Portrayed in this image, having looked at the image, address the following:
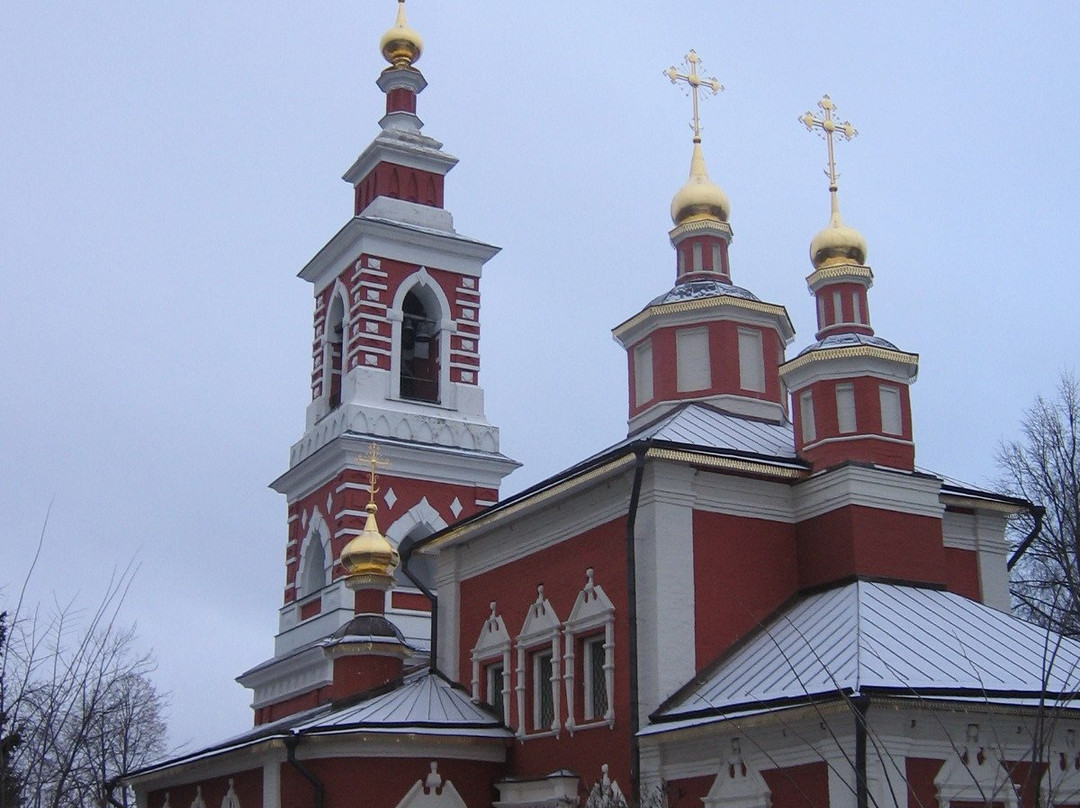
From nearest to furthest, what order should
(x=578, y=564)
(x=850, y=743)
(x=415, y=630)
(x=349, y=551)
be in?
(x=850, y=743), (x=578, y=564), (x=349, y=551), (x=415, y=630)

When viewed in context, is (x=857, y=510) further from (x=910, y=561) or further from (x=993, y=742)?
(x=993, y=742)

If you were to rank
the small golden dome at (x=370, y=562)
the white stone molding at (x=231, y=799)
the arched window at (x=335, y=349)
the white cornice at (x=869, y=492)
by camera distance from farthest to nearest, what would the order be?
the arched window at (x=335, y=349) < the small golden dome at (x=370, y=562) < the white stone molding at (x=231, y=799) < the white cornice at (x=869, y=492)

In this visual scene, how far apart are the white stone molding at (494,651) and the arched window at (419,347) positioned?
10.9 metres

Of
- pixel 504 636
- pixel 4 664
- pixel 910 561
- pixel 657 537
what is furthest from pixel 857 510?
pixel 4 664

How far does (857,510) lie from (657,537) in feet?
7.86

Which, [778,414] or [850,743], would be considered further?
[778,414]

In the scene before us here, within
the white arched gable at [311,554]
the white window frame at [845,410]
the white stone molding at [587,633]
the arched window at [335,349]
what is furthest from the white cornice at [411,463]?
the white window frame at [845,410]

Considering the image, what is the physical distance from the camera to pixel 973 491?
61.6ft

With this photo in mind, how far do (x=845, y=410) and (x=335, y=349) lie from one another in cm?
1620

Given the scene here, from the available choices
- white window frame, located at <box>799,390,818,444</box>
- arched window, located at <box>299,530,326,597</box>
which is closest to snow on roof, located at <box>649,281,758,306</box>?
white window frame, located at <box>799,390,818,444</box>

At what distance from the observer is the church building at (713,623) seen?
1407 cm

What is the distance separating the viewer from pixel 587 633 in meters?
17.7

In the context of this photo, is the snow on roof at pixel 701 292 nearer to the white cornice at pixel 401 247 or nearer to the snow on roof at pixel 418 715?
the snow on roof at pixel 418 715

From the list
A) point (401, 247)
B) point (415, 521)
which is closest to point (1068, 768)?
point (415, 521)
